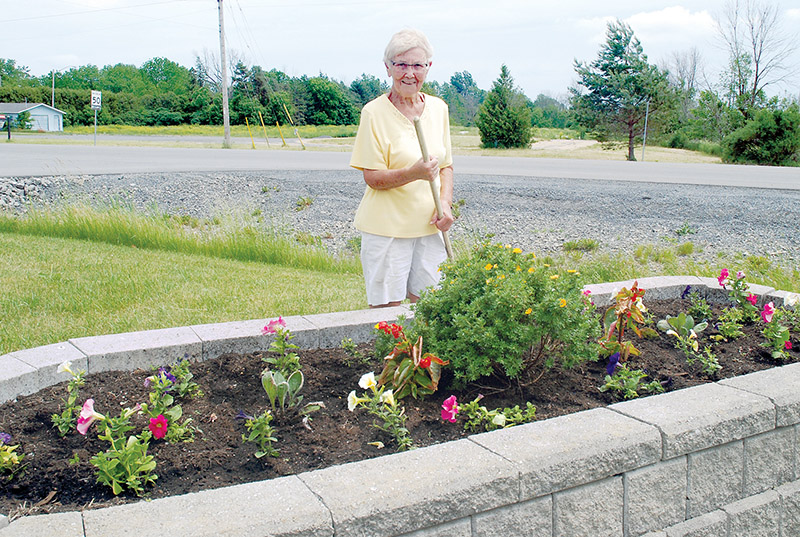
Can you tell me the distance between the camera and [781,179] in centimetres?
1145

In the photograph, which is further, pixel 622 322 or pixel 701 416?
pixel 622 322

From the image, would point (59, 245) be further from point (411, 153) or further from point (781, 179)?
point (781, 179)

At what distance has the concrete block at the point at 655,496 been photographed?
6.63 feet

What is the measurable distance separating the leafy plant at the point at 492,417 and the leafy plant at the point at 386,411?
8.8 inches

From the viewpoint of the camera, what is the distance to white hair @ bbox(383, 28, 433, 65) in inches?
118

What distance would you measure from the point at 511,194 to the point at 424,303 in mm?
6567

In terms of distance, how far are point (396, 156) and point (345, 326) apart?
0.84 metres

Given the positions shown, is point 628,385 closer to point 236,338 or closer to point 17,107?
point 236,338

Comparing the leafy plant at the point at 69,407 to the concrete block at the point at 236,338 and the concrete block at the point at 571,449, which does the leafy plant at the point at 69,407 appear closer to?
the concrete block at the point at 236,338

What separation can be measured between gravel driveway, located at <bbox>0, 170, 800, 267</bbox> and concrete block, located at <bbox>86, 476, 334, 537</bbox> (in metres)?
5.36

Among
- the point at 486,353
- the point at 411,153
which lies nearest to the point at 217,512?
the point at 486,353

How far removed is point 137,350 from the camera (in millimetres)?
2754

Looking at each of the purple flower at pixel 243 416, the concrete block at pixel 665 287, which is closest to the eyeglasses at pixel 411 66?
the purple flower at pixel 243 416

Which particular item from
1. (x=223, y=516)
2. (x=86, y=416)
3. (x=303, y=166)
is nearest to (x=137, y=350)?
(x=86, y=416)
